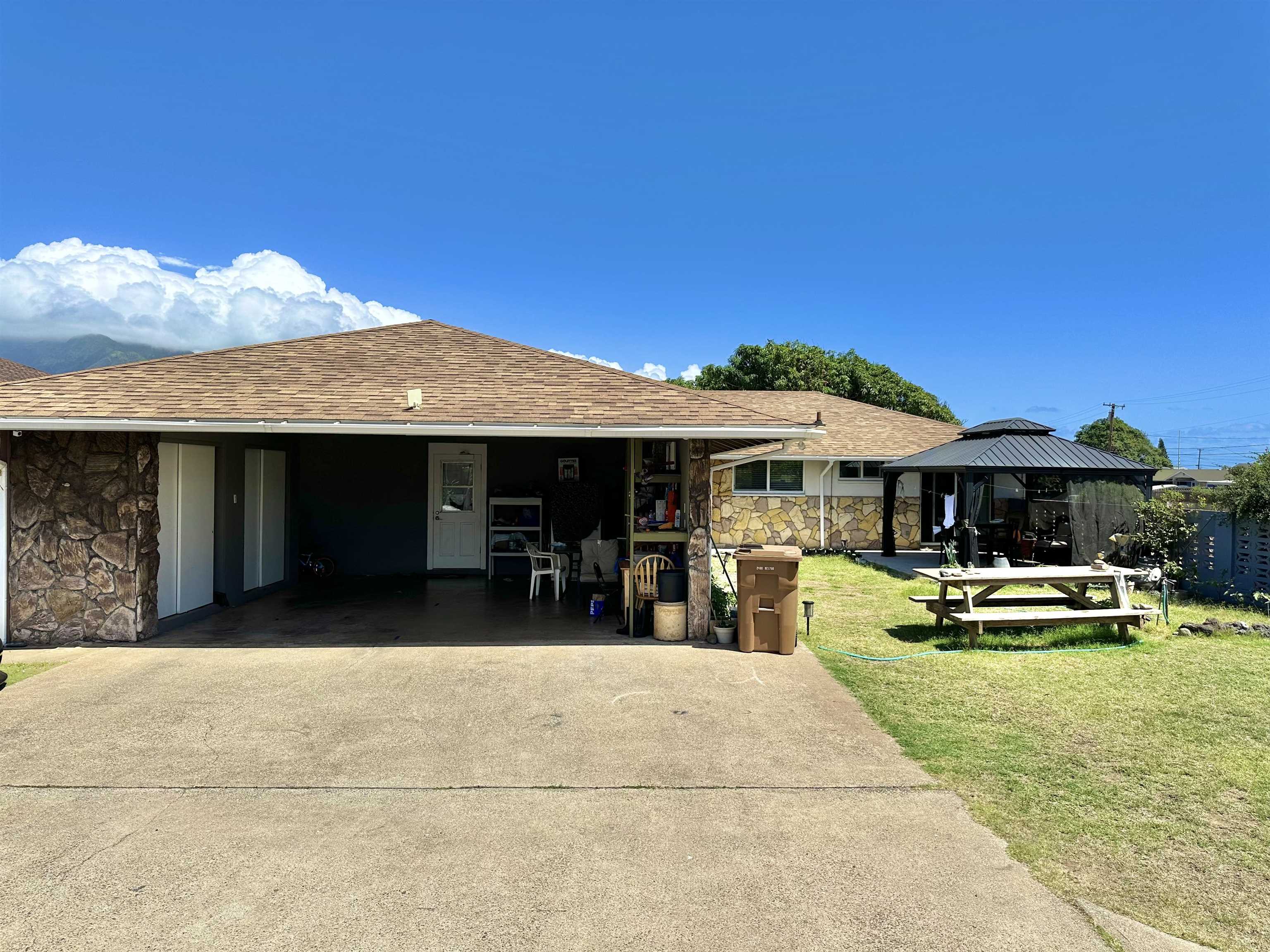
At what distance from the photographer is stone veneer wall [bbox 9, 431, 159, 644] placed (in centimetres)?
751

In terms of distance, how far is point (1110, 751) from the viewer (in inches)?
189

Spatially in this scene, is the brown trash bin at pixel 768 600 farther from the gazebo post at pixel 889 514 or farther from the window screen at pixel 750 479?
the window screen at pixel 750 479

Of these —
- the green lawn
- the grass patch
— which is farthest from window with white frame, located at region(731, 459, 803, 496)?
the grass patch

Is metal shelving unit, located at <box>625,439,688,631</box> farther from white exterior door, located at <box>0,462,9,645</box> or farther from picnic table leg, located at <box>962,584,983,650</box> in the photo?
white exterior door, located at <box>0,462,9,645</box>

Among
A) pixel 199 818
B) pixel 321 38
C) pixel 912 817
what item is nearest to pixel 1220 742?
pixel 912 817

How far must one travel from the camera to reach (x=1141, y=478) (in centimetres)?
1327

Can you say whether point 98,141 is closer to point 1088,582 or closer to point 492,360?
point 492,360

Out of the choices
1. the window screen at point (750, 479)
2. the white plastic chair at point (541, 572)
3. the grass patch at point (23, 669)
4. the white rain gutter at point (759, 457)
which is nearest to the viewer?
the grass patch at point (23, 669)

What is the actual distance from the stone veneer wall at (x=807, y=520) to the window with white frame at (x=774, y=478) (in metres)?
→ 0.15

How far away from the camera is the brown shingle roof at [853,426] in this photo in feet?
56.6

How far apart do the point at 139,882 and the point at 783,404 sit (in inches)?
741

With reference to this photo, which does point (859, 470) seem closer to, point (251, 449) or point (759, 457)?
point (759, 457)

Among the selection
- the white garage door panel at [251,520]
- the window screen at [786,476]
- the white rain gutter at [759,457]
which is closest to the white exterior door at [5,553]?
the white garage door panel at [251,520]

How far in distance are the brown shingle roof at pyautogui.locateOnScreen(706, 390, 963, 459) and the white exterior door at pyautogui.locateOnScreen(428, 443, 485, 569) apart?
6273 millimetres
